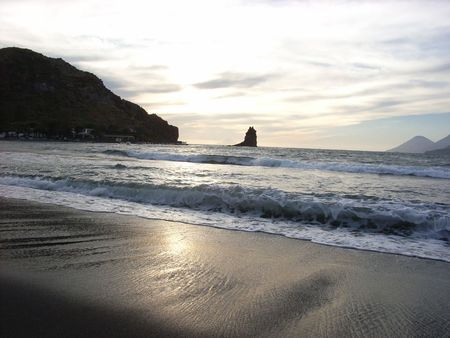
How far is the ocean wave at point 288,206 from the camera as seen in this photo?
8.27 metres

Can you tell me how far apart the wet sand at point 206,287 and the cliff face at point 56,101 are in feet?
393

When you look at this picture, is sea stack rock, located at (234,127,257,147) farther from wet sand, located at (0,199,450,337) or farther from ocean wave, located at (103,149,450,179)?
wet sand, located at (0,199,450,337)

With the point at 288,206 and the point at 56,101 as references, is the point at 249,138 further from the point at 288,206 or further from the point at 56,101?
the point at 288,206

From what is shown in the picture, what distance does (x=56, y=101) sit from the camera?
145125 millimetres

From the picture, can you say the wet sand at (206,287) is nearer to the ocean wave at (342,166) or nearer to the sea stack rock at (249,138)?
the ocean wave at (342,166)

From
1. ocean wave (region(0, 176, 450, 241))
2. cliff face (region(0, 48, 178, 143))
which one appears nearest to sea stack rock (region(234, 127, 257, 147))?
cliff face (region(0, 48, 178, 143))

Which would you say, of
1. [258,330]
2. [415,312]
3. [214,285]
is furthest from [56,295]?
[415,312]

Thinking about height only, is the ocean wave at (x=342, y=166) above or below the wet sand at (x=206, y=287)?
above

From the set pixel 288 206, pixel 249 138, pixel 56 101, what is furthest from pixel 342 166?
pixel 56 101

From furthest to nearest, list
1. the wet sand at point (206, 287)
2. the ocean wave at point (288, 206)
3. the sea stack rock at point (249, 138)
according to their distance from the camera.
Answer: the sea stack rock at point (249, 138) < the ocean wave at point (288, 206) < the wet sand at point (206, 287)

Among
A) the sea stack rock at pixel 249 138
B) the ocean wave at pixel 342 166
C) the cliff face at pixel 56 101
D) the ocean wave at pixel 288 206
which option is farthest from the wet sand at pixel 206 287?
the sea stack rock at pixel 249 138

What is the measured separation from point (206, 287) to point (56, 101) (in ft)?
510

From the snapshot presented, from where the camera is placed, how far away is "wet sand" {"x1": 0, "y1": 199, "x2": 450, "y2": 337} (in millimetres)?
3436

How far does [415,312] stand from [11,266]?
15.1 feet
